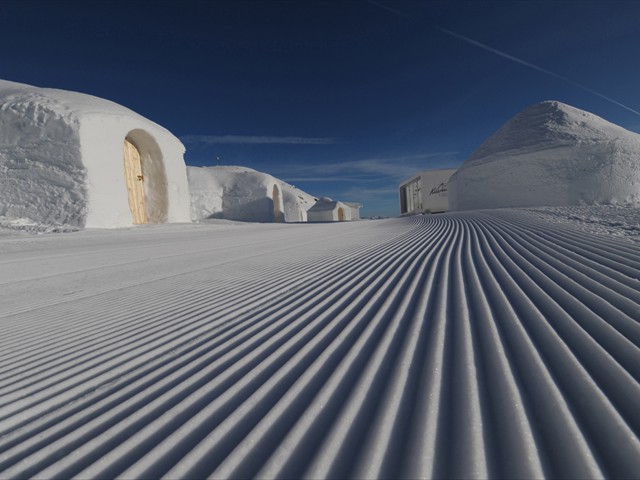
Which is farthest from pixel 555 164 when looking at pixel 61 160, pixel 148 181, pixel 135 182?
pixel 61 160

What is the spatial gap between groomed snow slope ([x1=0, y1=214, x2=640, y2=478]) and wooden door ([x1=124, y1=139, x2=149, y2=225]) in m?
9.96

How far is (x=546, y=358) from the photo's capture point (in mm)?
1207

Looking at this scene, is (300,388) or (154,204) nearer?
(300,388)

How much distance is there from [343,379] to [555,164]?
1691cm

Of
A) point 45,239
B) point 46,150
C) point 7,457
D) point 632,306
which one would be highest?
point 46,150

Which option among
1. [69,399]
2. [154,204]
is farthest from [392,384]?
[154,204]

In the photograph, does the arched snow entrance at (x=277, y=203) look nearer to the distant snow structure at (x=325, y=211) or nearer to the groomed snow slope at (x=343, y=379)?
the distant snow structure at (x=325, y=211)

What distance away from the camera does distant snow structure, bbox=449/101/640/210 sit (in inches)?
531

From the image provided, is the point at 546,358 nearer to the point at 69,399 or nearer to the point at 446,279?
the point at 446,279

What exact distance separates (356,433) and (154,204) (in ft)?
44.6

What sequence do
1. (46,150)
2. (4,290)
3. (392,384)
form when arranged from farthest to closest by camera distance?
1. (46,150)
2. (4,290)
3. (392,384)

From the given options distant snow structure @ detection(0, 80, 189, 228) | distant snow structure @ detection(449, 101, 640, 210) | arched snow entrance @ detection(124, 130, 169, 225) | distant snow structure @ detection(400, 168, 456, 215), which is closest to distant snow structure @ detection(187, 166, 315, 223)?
arched snow entrance @ detection(124, 130, 169, 225)

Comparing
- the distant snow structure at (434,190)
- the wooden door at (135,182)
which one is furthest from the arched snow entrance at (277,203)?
the wooden door at (135,182)

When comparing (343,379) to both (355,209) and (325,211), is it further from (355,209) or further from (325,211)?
(355,209)
